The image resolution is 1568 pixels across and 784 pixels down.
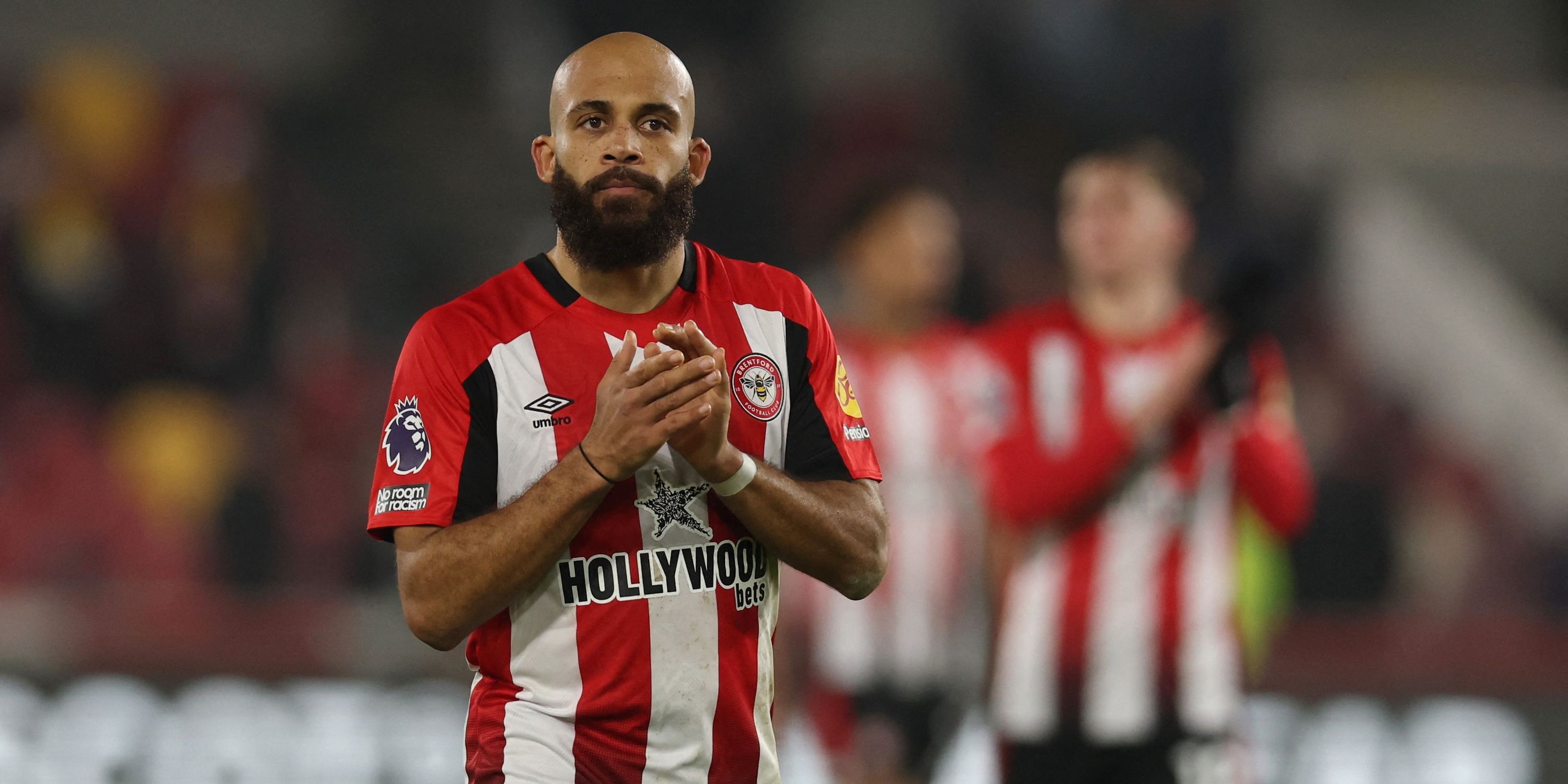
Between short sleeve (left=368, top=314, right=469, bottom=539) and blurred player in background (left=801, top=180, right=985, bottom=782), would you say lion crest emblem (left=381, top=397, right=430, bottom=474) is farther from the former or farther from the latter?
blurred player in background (left=801, top=180, right=985, bottom=782)

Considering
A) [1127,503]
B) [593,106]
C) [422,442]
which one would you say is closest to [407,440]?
[422,442]

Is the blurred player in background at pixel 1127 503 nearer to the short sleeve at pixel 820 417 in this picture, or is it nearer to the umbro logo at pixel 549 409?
the short sleeve at pixel 820 417

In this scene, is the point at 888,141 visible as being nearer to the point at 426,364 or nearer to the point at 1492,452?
the point at 1492,452

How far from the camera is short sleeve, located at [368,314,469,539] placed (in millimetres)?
2531

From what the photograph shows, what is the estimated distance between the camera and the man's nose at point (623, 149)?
256 cm

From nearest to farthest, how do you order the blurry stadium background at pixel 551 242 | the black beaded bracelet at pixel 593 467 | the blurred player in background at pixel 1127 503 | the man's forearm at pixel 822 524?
1. the black beaded bracelet at pixel 593 467
2. the man's forearm at pixel 822 524
3. the blurred player in background at pixel 1127 503
4. the blurry stadium background at pixel 551 242

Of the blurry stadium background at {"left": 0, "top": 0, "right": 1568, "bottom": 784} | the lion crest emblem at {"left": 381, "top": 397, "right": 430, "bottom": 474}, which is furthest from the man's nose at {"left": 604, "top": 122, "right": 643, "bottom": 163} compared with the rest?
the blurry stadium background at {"left": 0, "top": 0, "right": 1568, "bottom": 784}

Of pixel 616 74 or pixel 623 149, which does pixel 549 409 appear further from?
pixel 616 74

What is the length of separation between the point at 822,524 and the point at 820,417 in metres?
0.25

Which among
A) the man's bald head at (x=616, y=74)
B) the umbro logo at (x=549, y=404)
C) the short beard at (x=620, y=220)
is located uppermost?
the man's bald head at (x=616, y=74)

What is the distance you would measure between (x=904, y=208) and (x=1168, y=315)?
144cm

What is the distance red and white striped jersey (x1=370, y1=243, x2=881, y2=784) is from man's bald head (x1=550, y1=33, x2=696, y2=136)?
1.05 ft

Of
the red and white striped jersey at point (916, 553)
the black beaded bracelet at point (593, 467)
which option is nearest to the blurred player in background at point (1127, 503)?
the red and white striped jersey at point (916, 553)

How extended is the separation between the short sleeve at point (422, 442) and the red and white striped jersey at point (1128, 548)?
217 centimetres
